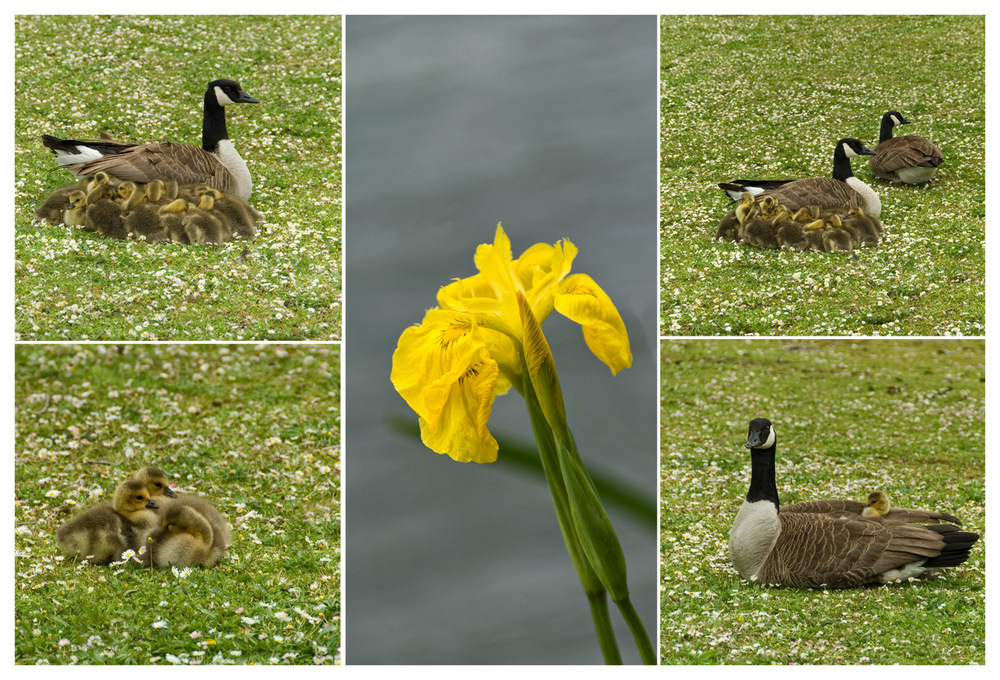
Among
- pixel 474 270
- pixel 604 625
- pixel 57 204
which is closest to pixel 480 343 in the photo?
pixel 604 625

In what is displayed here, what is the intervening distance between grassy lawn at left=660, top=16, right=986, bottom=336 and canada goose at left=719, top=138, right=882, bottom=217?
0.03 metres

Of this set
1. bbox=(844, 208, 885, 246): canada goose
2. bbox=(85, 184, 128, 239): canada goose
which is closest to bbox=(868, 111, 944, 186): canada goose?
bbox=(844, 208, 885, 246): canada goose

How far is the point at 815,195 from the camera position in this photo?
2.42 metres

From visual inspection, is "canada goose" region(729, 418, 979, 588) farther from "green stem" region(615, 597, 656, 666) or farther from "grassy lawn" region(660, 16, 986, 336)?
"green stem" region(615, 597, 656, 666)

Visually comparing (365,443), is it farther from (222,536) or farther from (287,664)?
Answer: (287,664)

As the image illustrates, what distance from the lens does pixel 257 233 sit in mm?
2354

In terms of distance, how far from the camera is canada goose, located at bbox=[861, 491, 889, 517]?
2.31 m

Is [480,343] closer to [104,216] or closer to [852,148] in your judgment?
[104,216]

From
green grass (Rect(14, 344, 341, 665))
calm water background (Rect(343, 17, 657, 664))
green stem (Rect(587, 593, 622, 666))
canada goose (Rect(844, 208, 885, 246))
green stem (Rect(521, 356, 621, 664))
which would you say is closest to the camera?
green stem (Rect(521, 356, 621, 664))

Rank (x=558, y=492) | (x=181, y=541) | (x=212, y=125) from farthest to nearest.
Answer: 1. (x=212, y=125)
2. (x=181, y=541)
3. (x=558, y=492)

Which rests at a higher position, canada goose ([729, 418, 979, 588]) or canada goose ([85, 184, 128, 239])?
canada goose ([85, 184, 128, 239])

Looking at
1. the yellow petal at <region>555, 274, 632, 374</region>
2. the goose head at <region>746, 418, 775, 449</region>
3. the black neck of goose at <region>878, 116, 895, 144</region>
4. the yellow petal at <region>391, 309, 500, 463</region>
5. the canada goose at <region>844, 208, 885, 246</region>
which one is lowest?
the goose head at <region>746, 418, 775, 449</region>

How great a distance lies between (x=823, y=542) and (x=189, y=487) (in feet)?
5.71

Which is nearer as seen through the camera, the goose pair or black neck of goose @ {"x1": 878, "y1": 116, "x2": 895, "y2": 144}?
the goose pair
